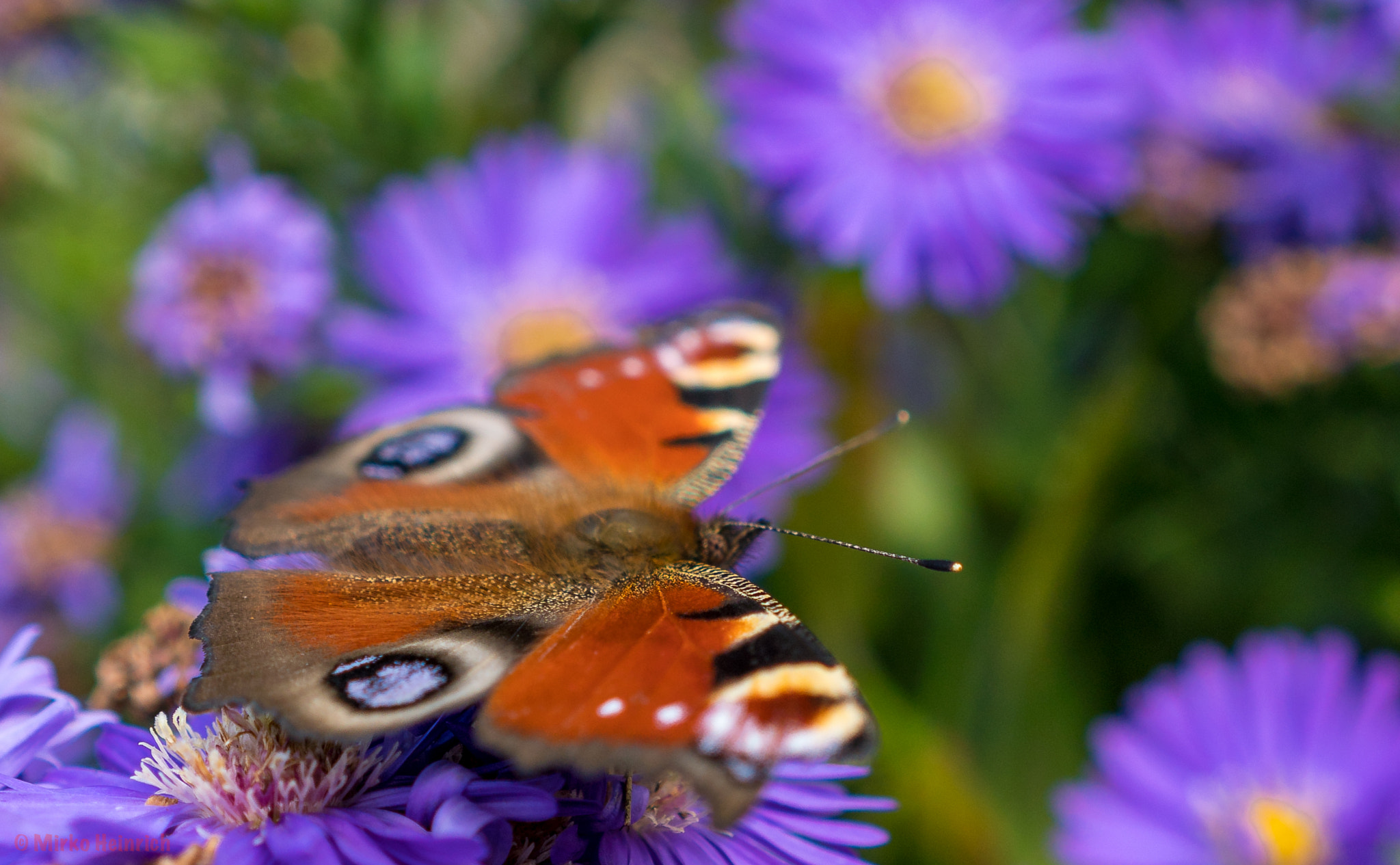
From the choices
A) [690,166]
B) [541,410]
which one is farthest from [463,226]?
[541,410]

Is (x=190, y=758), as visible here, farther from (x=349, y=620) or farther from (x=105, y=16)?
(x=105, y=16)

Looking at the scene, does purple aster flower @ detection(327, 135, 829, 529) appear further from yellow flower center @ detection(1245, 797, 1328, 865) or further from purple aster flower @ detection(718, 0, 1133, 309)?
yellow flower center @ detection(1245, 797, 1328, 865)

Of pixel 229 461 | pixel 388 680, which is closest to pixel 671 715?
pixel 388 680

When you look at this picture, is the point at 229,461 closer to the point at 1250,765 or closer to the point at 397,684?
the point at 397,684

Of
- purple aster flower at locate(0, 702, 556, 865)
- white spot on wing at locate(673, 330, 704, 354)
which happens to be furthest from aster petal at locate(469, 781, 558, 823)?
white spot on wing at locate(673, 330, 704, 354)

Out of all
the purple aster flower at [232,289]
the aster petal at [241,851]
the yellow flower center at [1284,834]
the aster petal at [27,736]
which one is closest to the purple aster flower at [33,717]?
the aster petal at [27,736]

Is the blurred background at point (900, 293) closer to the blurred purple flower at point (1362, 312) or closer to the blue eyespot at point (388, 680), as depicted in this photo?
the blurred purple flower at point (1362, 312)

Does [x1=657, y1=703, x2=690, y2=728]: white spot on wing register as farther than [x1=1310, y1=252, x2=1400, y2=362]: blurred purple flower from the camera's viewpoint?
No
